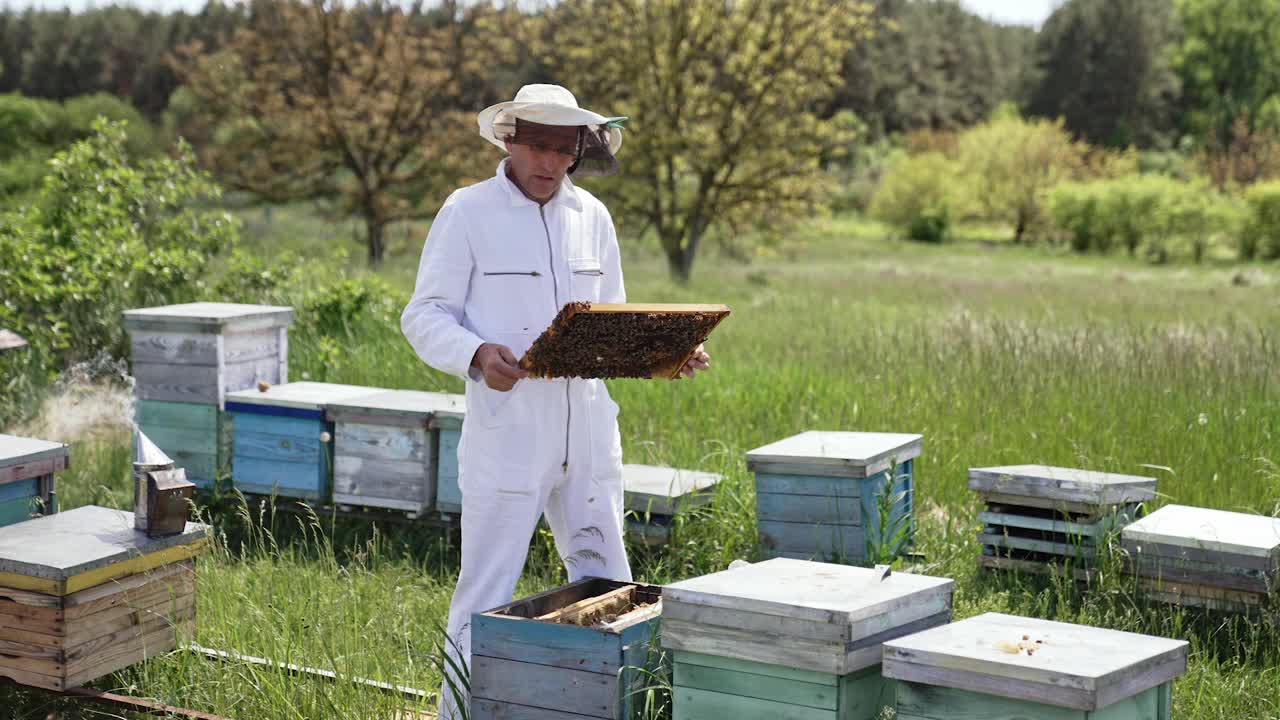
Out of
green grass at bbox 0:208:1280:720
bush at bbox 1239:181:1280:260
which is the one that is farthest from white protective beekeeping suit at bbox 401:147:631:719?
bush at bbox 1239:181:1280:260

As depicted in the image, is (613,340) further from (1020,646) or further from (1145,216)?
(1145,216)

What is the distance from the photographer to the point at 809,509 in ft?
16.1

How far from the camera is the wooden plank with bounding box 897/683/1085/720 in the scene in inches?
97.5

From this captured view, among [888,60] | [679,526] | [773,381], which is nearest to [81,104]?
[773,381]

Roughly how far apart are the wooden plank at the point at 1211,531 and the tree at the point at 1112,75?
58.3 meters

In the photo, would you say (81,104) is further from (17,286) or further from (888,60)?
(888,60)

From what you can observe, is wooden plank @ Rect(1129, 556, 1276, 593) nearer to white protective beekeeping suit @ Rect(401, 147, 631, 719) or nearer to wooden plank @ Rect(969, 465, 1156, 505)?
wooden plank @ Rect(969, 465, 1156, 505)

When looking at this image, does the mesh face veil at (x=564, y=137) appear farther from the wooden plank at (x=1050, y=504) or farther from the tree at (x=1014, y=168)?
the tree at (x=1014, y=168)

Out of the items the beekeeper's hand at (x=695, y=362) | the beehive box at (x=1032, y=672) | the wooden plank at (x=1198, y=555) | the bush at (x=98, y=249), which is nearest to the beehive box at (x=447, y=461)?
the beekeeper's hand at (x=695, y=362)

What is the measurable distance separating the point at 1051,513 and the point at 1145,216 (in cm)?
2730

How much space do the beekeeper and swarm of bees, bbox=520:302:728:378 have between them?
184 mm

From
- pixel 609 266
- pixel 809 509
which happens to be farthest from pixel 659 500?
pixel 609 266

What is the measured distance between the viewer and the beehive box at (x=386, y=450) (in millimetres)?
5582

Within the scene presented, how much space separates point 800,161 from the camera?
1903 cm
